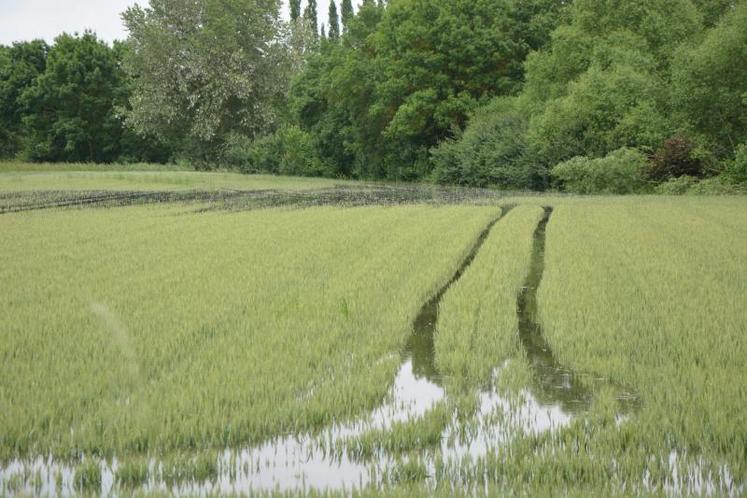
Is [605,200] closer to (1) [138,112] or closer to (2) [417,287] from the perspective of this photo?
(2) [417,287]

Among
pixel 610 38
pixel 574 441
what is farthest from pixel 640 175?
pixel 574 441

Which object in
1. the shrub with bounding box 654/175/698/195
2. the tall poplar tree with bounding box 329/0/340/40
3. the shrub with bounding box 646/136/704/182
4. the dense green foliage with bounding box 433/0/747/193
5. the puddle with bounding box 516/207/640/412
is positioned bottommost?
the puddle with bounding box 516/207/640/412

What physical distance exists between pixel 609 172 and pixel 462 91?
16.7 meters

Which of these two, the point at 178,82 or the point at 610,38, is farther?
the point at 178,82

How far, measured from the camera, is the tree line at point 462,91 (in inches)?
1160

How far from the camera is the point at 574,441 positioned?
13.9 feet

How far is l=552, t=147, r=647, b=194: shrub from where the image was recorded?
29.7 meters

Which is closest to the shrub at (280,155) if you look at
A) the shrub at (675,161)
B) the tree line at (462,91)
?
the tree line at (462,91)

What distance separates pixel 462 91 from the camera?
44750mm

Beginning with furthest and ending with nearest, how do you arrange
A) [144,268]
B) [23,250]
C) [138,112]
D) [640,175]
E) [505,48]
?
[138,112], [505,48], [640,175], [23,250], [144,268]

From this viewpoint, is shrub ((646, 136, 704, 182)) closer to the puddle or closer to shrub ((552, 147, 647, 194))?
shrub ((552, 147, 647, 194))

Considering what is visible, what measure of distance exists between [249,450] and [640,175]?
28747 millimetres

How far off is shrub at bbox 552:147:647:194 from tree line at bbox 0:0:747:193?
0.06 m

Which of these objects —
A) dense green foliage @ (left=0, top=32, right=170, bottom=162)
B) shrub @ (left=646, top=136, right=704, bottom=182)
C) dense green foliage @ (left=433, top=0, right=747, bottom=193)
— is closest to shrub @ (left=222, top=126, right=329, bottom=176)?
dense green foliage @ (left=0, top=32, right=170, bottom=162)
